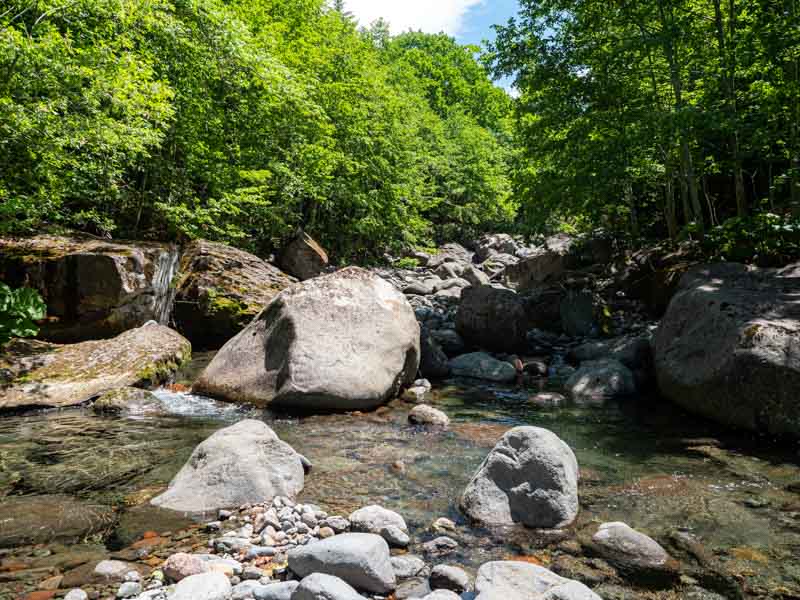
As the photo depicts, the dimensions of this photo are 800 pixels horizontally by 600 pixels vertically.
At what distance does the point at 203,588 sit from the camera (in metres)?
3.06

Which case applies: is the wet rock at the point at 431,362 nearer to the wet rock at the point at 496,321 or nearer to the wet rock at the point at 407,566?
Answer: the wet rock at the point at 496,321

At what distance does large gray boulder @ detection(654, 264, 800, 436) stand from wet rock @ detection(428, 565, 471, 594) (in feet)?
15.2

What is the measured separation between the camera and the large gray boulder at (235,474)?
441 cm

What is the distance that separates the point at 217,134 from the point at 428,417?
11.9 metres

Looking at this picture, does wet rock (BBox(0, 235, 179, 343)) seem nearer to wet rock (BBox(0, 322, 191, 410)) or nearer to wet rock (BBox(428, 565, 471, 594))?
wet rock (BBox(0, 322, 191, 410))

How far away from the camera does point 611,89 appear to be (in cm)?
1298

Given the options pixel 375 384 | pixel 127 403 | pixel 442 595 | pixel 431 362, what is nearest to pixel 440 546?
pixel 442 595

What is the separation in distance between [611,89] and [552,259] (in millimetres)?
6741

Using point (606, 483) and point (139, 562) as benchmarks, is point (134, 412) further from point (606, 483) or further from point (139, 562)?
point (606, 483)

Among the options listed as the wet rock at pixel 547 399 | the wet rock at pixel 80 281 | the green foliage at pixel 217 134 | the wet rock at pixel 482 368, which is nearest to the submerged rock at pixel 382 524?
the wet rock at pixel 547 399

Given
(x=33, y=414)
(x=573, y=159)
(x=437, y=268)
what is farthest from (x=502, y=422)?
(x=437, y=268)

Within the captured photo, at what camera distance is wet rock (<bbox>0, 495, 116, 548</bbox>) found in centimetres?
380

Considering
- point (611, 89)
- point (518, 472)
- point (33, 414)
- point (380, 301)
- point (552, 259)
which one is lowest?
point (33, 414)

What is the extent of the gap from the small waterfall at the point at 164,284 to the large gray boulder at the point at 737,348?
8764mm
